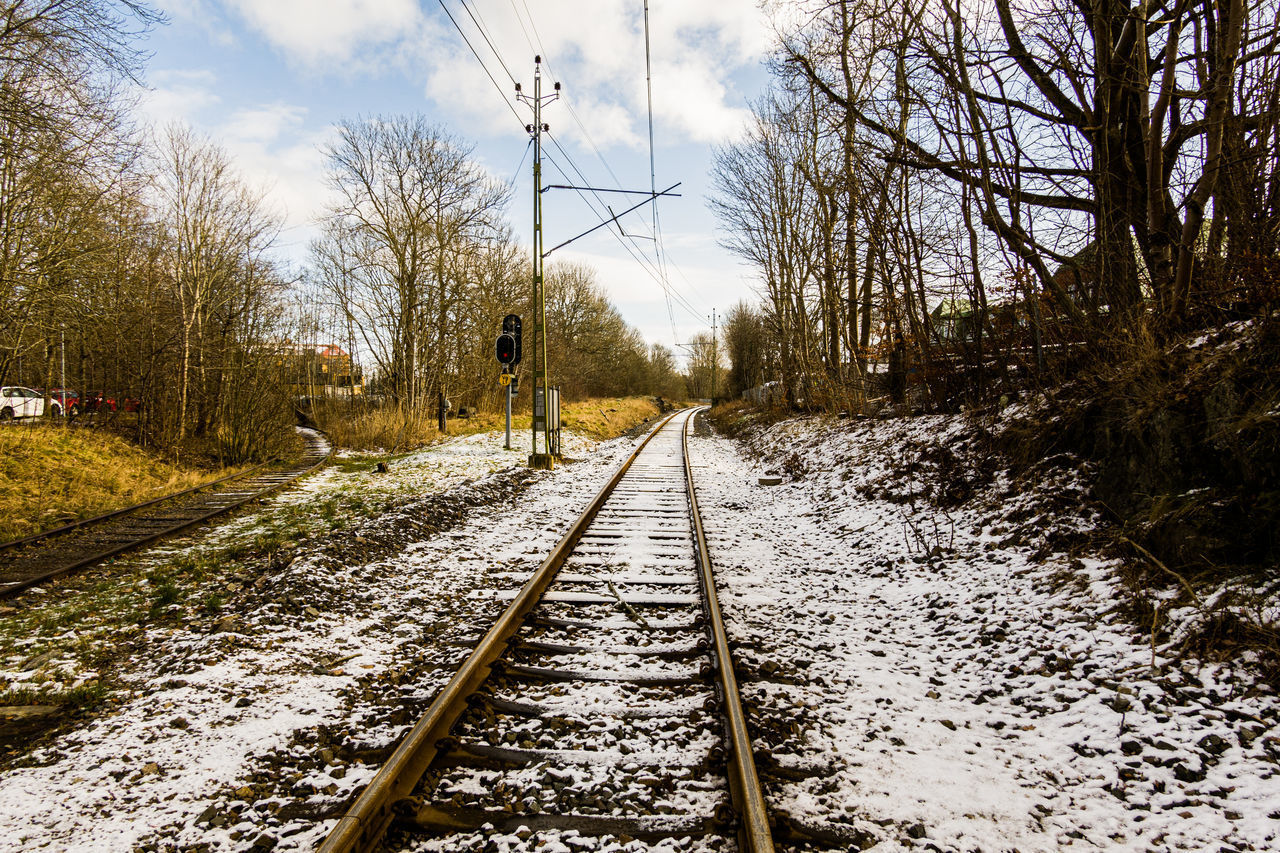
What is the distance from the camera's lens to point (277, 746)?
3086 millimetres

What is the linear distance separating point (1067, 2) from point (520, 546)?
8.59 meters

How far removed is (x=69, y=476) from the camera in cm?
1153

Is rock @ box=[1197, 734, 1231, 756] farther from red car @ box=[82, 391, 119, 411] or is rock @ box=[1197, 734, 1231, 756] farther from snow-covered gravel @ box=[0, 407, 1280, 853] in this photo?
red car @ box=[82, 391, 119, 411]

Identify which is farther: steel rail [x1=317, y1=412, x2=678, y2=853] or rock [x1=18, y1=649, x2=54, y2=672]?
rock [x1=18, y1=649, x2=54, y2=672]

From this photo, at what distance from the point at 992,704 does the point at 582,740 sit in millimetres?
2366

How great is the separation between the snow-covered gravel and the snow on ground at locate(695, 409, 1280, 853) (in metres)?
0.01

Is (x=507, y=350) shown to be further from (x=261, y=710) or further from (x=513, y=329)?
(x=261, y=710)

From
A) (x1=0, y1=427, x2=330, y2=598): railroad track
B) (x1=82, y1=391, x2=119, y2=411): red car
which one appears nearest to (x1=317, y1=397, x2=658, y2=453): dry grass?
(x1=82, y1=391, x2=119, y2=411): red car

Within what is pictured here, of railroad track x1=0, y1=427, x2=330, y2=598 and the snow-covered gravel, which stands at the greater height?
railroad track x1=0, y1=427, x2=330, y2=598

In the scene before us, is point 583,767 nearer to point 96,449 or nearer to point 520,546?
point 520,546

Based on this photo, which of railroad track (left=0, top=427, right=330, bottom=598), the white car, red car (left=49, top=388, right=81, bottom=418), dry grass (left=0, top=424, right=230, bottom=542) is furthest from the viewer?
the white car

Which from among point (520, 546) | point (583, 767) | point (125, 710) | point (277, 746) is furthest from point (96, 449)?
point (583, 767)

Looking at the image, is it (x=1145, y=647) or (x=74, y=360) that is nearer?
(x=1145, y=647)

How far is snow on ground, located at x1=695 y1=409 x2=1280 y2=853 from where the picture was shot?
2.55 meters
